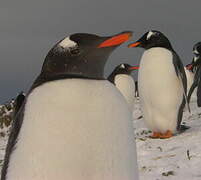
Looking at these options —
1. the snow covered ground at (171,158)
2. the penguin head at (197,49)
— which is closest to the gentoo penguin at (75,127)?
the snow covered ground at (171,158)

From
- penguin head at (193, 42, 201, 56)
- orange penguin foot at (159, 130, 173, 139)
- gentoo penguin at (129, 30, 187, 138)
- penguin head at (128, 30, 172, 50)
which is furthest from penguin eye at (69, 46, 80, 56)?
penguin head at (193, 42, 201, 56)

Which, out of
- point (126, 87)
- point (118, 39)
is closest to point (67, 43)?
point (118, 39)

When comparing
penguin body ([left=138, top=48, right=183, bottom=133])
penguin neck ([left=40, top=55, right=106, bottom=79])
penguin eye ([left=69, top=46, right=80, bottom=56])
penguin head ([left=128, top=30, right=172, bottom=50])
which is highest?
penguin head ([left=128, top=30, right=172, bottom=50])

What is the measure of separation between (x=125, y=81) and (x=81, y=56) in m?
10.1

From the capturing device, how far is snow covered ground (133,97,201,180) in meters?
5.16

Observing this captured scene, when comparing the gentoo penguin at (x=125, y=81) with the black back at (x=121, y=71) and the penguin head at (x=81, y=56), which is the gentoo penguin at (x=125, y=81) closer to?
the black back at (x=121, y=71)

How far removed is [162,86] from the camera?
8.35m

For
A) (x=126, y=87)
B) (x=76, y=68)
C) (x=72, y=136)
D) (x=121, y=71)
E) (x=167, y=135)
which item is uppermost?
(x=121, y=71)

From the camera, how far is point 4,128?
2041 centimetres

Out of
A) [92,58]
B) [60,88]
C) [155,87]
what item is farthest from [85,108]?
[155,87]

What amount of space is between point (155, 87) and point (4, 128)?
1366 cm

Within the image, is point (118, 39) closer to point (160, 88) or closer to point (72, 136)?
point (72, 136)

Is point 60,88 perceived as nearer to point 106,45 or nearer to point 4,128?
point 106,45

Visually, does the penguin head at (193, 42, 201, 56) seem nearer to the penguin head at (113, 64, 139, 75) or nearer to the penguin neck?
the penguin head at (113, 64, 139, 75)
